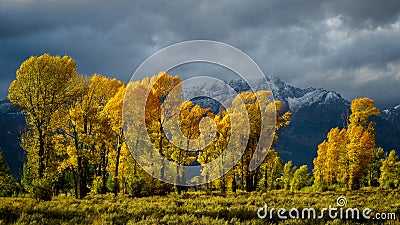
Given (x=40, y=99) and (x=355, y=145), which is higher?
(x=40, y=99)

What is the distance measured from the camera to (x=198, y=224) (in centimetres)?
1212

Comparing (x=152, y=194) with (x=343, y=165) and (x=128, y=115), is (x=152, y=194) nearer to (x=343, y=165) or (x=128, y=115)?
(x=128, y=115)

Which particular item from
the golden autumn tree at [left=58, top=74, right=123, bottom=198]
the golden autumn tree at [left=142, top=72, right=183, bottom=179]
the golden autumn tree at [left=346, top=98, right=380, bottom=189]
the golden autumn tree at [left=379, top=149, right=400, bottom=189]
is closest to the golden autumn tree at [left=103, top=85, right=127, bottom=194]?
the golden autumn tree at [left=58, top=74, right=123, bottom=198]

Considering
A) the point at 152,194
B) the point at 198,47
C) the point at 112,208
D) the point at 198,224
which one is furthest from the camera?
the point at 152,194

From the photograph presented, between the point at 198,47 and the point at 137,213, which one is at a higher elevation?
the point at 198,47

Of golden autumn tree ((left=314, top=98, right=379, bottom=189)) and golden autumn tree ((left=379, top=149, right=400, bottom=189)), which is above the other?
golden autumn tree ((left=314, top=98, right=379, bottom=189))

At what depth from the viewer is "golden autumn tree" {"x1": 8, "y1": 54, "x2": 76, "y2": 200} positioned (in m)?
25.2

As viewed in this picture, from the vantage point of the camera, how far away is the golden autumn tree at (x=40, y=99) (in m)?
25.2

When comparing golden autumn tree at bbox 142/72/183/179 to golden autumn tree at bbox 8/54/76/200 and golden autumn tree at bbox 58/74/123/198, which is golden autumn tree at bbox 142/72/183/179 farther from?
golden autumn tree at bbox 8/54/76/200

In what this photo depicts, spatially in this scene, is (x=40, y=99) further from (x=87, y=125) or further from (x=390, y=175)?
(x=390, y=175)

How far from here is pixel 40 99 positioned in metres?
25.7

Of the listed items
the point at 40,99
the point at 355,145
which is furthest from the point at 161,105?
the point at 355,145

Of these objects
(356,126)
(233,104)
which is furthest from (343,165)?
(233,104)

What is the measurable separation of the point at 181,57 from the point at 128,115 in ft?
23.6
